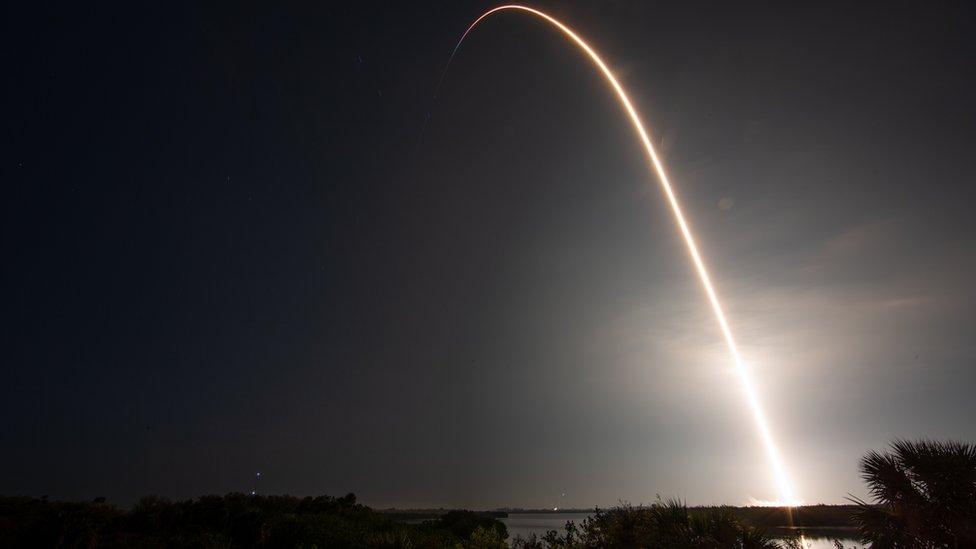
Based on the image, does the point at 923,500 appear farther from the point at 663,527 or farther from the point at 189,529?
the point at 189,529

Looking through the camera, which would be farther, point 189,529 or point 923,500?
point 189,529

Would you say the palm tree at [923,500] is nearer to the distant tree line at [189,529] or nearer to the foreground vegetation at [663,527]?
the foreground vegetation at [663,527]

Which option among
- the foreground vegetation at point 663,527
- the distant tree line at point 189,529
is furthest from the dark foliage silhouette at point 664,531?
the distant tree line at point 189,529

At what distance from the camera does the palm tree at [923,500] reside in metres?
13.2

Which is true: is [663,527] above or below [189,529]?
above

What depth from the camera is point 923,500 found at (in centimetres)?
1413

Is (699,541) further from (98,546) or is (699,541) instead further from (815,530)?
(815,530)

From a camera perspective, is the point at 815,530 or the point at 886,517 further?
the point at 815,530

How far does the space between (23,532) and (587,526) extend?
73.0ft

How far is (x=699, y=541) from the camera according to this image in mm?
12328

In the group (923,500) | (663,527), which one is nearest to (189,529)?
(663,527)

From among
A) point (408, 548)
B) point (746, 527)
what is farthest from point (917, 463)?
point (408, 548)

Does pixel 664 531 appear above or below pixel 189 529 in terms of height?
above

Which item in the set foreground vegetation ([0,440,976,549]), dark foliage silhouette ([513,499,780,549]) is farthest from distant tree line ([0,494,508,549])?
dark foliage silhouette ([513,499,780,549])
